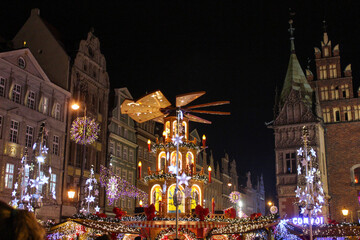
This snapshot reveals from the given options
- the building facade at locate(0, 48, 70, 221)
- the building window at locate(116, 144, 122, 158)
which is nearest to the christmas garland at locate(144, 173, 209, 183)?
the building facade at locate(0, 48, 70, 221)

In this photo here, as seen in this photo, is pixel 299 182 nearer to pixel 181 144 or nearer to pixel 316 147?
pixel 316 147

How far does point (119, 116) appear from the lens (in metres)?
48.0

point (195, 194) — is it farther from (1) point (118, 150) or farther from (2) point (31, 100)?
(1) point (118, 150)

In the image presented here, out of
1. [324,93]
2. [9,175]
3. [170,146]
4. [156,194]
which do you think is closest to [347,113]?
[324,93]

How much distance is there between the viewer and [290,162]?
46938 mm

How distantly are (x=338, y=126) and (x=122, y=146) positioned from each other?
23424 millimetres

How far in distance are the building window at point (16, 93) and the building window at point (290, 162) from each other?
28.0m

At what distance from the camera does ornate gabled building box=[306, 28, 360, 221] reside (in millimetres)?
45688

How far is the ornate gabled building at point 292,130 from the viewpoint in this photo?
150 feet

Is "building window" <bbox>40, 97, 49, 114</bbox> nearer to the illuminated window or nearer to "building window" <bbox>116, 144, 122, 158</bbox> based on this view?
"building window" <bbox>116, 144, 122, 158</bbox>

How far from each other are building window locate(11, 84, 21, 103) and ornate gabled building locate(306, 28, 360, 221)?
29977 millimetres

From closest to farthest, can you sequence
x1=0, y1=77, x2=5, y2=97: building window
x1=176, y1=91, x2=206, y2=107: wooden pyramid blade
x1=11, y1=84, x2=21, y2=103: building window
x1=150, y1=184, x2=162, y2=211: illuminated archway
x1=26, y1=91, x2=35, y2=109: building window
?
x1=176, y1=91, x2=206, y2=107: wooden pyramid blade < x1=150, y1=184, x2=162, y2=211: illuminated archway < x1=0, y1=77, x2=5, y2=97: building window < x1=11, y1=84, x2=21, y2=103: building window < x1=26, y1=91, x2=35, y2=109: building window

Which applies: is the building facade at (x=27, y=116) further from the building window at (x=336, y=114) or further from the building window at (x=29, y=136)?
the building window at (x=336, y=114)

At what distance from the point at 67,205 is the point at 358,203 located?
2862cm
